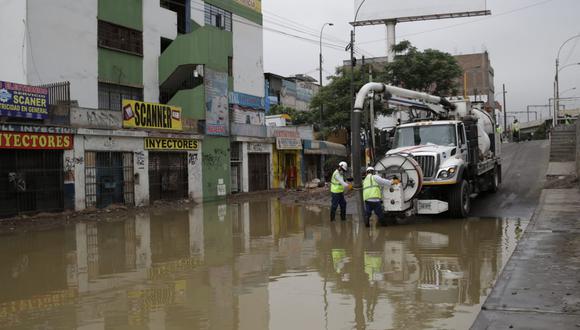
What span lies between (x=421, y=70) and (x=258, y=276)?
2733 centimetres

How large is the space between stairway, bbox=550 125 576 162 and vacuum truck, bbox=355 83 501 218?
9.35 meters

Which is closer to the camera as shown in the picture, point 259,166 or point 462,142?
point 462,142

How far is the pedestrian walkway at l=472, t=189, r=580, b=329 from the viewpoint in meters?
5.56

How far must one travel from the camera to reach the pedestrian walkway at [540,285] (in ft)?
18.2

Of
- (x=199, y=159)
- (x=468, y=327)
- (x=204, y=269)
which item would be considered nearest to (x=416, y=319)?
(x=468, y=327)

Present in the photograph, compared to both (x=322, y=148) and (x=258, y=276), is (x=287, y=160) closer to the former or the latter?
(x=322, y=148)

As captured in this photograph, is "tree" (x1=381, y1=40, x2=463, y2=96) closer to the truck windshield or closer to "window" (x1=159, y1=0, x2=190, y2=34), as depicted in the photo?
"window" (x1=159, y1=0, x2=190, y2=34)

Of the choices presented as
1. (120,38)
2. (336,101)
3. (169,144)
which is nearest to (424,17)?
(336,101)

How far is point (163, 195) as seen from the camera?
2480 centimetres

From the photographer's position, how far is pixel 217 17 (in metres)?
34.2

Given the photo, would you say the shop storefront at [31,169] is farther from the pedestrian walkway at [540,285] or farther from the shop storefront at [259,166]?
the pedestrian walkway at [540,285]

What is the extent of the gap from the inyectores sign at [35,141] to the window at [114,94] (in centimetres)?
628

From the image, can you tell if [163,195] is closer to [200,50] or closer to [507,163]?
[200,50]

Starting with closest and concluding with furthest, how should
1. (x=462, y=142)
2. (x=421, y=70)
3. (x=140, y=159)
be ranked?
(x=462, y=142) → (x=140, y=159) → (x=421, y=70)
